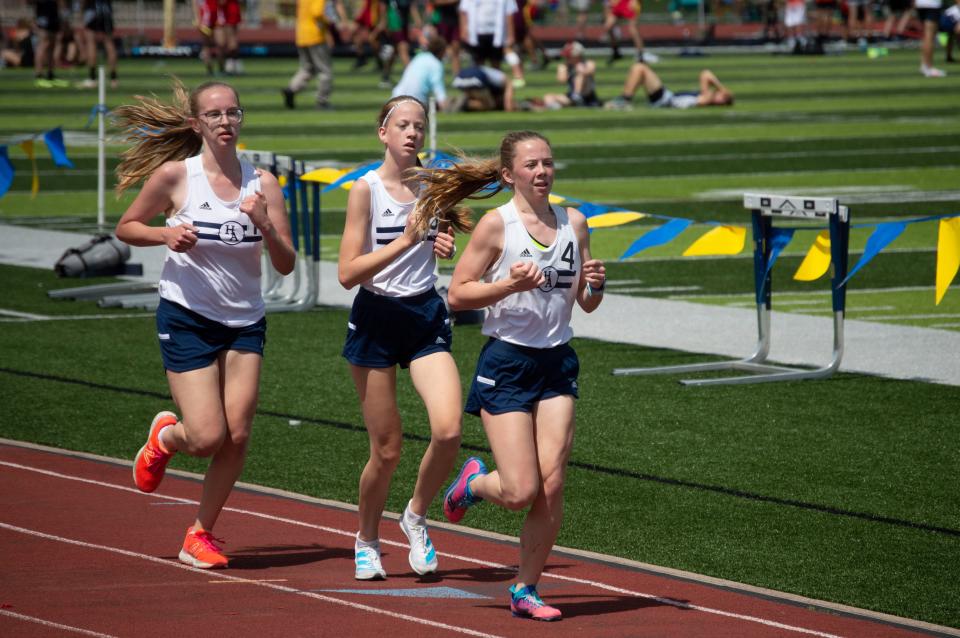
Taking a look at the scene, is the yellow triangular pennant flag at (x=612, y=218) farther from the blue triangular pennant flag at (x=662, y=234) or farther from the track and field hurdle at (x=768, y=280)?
the track and field hurdle at (x=768, y=280)

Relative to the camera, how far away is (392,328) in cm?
732

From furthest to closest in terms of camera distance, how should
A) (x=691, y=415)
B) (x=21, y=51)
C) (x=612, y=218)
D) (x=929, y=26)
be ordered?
(x=21, y=51)
(x=929, y=26)
(x=612, y=218)
(x=691, y=415)

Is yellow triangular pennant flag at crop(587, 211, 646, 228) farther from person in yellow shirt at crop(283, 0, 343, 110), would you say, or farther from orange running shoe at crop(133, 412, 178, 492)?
person in yellow shirt at crop(283, 0, 343, 110)

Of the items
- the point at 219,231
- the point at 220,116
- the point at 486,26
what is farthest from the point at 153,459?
the point at 486,26

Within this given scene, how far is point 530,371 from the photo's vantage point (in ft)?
22.3

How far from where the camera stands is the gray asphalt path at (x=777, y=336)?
12445 mm

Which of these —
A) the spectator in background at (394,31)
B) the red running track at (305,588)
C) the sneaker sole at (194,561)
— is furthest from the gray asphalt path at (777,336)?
the spectator in background at (394,31)

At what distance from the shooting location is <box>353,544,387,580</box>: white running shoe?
7.32m

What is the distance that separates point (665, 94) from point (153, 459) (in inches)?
1090

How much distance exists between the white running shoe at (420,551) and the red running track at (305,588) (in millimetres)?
58

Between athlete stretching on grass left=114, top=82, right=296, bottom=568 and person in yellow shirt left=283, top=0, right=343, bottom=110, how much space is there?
24985 millimetres

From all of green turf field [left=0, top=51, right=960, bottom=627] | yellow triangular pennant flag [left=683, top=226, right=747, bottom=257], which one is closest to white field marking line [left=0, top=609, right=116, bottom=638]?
green turf field [left=0, top=51, right=960, bottom=627]

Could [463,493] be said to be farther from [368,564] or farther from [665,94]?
[665,94]

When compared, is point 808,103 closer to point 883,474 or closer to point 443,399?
point 883,474
